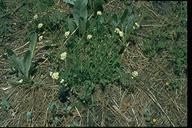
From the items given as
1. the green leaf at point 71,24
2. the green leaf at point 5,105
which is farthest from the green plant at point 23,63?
the green leaf at point 71,24

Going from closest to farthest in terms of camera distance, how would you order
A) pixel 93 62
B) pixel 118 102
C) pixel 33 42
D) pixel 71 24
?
pixel 118 102 → pixel 93 62 → pixel 33 42 → pixel 71 24

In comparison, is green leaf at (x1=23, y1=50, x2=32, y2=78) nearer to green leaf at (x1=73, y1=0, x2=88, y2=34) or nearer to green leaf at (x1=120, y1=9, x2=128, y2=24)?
green leaf at (x1=73, y1=0, x2=88, y2=34)

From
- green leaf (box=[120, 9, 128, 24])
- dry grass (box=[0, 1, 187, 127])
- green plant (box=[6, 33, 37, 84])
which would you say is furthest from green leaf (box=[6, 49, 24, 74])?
green leaf (box=[120, 9, 128, 24])

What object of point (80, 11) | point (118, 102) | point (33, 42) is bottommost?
point (118, 102)

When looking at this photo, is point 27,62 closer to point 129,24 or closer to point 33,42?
point 33,42

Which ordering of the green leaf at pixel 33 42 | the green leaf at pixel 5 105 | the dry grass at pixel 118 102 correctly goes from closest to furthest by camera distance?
the dry grass at pixel 118 102 → the green leaf at pixel 5 105 → the green leaf at pixel 33 42

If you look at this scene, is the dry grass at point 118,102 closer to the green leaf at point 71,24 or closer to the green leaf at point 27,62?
the green leaf at point 27,62

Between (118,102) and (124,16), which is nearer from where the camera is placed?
(118,102)

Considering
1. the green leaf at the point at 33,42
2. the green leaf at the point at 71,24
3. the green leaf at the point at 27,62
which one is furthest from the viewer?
the green leaf at the point at 71,24

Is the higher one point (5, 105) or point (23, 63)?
point (23, 63)

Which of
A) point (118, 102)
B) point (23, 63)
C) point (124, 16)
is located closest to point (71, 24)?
point (124, 16)

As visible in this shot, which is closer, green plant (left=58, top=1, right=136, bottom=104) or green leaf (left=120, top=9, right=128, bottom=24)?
green plant (left=58, top=1, right=136, bottom=104)

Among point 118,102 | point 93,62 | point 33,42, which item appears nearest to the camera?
point 118,102

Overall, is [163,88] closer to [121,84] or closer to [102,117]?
[121,84]
